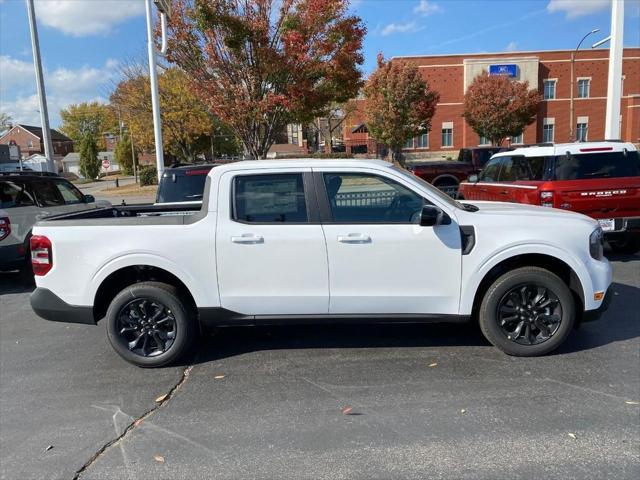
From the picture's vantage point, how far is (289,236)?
434cm

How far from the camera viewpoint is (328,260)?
4.34 m

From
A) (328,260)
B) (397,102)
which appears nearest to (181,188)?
(328,260)

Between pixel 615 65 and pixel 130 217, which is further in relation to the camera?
pixel 615 65

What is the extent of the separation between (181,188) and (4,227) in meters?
2.59

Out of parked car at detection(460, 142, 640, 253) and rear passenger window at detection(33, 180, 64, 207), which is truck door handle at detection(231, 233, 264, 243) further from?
rear passenger window at detection(33, 180, 64, 207)

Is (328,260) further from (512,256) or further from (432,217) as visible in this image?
(512,256)

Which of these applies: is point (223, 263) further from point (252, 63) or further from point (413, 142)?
point (413, 142)

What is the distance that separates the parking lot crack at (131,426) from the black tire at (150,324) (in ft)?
0.92

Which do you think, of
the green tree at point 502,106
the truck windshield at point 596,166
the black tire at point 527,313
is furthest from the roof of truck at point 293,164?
the green tree at point 502,106

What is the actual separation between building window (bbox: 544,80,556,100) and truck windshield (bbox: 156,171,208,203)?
47174 mm

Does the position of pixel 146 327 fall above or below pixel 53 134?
below

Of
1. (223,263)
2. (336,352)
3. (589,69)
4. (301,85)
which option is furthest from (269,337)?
(589,69)

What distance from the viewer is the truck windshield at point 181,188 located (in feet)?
26.6

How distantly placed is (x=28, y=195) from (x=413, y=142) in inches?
1638
